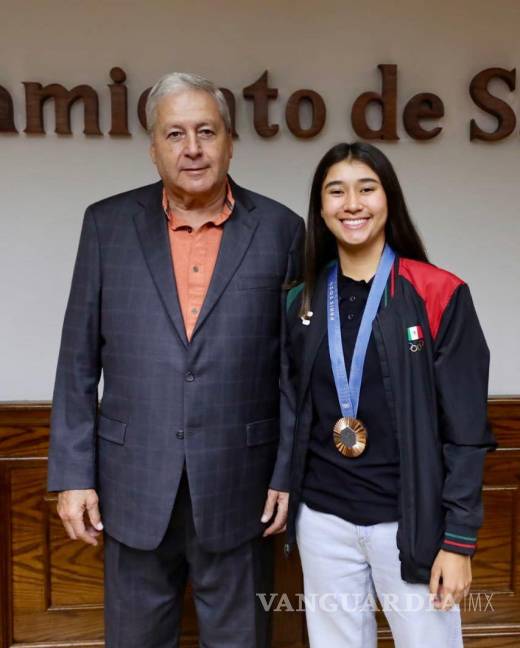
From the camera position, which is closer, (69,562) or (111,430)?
(111,430)

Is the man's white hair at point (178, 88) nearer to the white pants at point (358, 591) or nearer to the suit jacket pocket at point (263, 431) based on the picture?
the suit jacket pocket at point (263, 431)

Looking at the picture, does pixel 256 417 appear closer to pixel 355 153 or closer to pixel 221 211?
pixel 221 211

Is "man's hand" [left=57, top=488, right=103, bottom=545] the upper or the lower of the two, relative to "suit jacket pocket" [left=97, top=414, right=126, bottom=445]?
lower

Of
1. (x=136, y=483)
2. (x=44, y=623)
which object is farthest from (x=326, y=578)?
(x=44, y=623)

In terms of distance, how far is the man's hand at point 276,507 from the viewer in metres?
1.79

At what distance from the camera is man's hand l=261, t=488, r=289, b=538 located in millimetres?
1785

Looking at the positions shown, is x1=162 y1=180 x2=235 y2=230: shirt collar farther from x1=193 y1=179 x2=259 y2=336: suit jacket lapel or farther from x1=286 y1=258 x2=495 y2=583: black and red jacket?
x1=286 y1=258 x2=495 y2=583: black and red jacket

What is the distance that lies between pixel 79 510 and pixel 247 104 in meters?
1.41

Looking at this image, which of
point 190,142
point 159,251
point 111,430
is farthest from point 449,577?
point 190,142

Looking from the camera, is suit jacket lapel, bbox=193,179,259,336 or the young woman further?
suit jacket lapel, bbox=193,179,259,336

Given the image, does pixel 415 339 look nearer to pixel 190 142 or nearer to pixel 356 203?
pixel 356 203

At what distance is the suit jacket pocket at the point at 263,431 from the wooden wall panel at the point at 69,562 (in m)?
0.71

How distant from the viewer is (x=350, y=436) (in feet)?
5.00

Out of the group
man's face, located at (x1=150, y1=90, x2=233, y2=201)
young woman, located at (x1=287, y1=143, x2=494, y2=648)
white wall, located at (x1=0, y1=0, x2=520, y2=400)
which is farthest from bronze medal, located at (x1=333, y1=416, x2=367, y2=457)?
white wall, located at (x1=0, y1=0, x2=520, y2=400)
